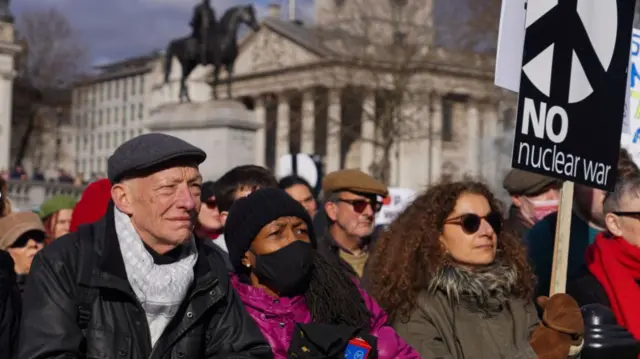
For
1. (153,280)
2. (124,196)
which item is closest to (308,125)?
(124,196)

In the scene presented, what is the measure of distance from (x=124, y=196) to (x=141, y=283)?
1.02 feet

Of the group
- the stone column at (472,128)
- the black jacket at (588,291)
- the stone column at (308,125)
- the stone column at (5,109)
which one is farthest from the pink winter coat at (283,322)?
the stone column at (472,128)

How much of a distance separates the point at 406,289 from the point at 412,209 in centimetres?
42

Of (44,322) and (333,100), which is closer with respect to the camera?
(44,322)

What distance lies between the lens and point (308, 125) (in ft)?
200

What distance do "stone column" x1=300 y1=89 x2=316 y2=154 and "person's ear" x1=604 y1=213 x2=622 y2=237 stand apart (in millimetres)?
50854

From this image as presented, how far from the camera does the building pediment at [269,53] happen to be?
6762 cm

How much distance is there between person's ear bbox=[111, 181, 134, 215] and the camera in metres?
3.12

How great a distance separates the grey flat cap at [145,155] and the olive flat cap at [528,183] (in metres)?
3.60

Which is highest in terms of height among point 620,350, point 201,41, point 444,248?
point 201,41

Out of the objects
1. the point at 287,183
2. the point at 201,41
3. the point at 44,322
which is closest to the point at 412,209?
the point at 44,322

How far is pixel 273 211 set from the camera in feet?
11.9

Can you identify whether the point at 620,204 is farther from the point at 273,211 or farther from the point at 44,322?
the point at 44,322

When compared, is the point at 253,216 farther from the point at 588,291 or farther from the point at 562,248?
the point at 588,291
